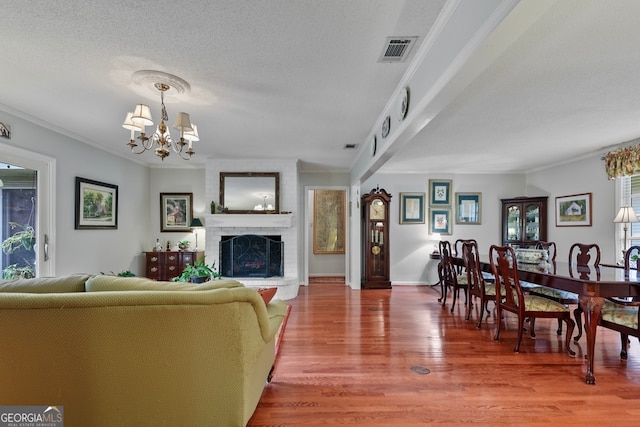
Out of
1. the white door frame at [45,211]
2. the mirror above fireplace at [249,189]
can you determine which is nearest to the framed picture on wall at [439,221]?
the mirror above fireplace at [249,189]

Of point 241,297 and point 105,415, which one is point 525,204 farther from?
point 105,415

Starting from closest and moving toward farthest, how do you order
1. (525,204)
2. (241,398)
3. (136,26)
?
(241,398), (136,26), (525,204)

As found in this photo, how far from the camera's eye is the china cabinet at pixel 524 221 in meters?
5.82

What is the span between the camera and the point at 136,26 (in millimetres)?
1874

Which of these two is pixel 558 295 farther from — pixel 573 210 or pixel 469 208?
pixel 469 208

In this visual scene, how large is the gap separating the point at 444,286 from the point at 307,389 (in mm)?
A: 3398

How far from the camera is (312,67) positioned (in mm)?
2363

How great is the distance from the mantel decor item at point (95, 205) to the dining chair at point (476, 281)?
520 cm

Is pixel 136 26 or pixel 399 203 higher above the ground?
pixel 136 26

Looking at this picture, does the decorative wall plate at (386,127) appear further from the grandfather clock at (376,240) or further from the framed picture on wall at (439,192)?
the framed picture on wall at (439,192)

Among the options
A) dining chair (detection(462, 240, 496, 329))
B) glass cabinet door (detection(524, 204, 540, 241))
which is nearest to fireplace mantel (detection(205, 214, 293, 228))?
dining chair (detection(462, 240, 496, 329))

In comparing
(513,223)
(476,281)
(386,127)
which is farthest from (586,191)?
(386,127)

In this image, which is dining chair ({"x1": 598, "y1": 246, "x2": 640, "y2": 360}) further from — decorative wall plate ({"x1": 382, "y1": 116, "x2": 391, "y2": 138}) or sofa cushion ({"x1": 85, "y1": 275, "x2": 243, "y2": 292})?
sofa cushion ({"x1": 85, "y1": 275, "x2": 243, "y2": 292})

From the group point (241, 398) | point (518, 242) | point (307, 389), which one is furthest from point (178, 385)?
point (518, 242)
